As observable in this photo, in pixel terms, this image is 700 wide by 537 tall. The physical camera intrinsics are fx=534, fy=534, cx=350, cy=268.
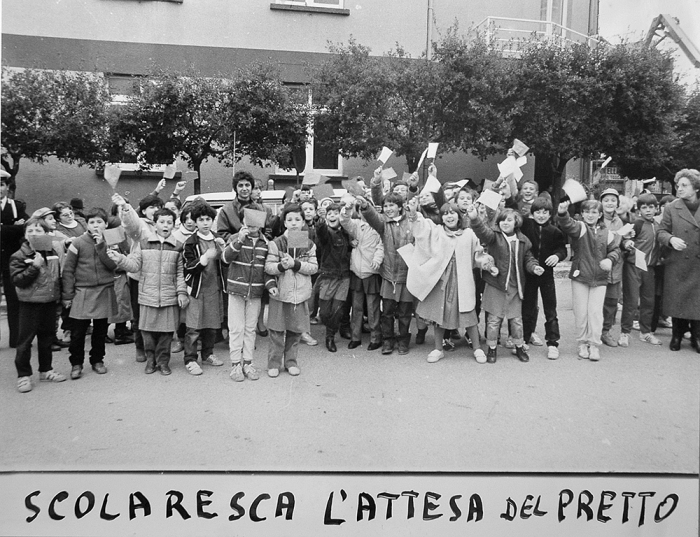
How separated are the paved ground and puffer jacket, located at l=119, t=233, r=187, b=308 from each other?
0.81 m

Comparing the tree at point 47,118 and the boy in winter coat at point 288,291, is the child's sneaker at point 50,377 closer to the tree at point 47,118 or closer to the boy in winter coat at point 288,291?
the tree at point 47,118

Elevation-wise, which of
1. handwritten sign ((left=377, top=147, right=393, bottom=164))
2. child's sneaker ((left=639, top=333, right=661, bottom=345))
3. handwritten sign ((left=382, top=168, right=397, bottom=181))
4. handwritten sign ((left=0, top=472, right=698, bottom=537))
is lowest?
handwritten sign ((left=0, top=472, right=698, bottom=537))

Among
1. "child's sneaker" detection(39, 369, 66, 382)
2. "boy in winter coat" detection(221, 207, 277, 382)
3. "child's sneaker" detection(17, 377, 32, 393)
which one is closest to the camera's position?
"child's sneaker" detection(17, 377, 32, 393)

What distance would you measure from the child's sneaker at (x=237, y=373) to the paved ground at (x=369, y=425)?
0.92ft

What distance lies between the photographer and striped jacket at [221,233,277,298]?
3225mm

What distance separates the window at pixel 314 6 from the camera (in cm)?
222

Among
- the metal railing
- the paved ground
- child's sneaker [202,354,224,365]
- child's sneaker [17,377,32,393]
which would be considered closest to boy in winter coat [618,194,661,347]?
the paved ground

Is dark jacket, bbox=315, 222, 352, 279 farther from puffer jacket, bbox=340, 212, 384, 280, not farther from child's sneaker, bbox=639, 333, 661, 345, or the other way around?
child's sneaker, bbox=639, 333, 661, 345

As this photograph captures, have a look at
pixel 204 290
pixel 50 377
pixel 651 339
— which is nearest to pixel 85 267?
pixel 204 290

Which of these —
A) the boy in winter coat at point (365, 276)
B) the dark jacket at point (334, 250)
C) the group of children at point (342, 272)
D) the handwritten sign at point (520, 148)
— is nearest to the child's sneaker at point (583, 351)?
the group of children at point (342, 272)

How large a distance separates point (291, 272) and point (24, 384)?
1.58 metres

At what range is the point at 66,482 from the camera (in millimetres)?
1976

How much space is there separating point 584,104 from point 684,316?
3.59 ft

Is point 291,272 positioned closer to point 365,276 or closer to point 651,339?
point 365,276
